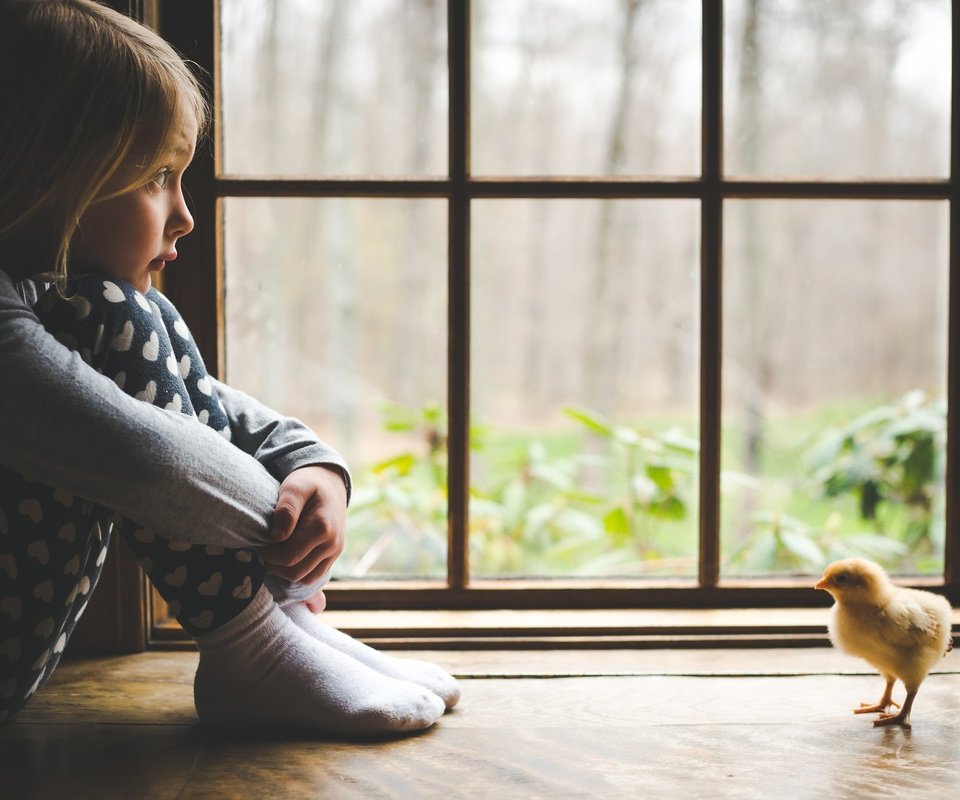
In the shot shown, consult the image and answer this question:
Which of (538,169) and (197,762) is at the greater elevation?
(538,169)

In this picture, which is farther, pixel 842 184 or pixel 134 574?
pixel 842 184

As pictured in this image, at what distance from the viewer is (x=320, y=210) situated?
123 cm

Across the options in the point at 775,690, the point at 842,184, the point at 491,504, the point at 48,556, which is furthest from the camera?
the point at 491,504

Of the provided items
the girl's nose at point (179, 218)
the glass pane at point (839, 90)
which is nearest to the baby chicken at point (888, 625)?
the glass pane at point (839, 90)

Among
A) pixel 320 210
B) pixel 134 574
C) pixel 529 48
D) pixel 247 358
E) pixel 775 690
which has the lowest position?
pixel 775 690

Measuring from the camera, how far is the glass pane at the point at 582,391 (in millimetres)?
1337

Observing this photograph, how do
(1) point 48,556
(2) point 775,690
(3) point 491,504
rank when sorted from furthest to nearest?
1. (3) point 491,504
2. (2) point 775,690
3. (1) point 48,556

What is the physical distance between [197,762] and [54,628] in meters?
0.18

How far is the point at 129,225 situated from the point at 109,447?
0.25m

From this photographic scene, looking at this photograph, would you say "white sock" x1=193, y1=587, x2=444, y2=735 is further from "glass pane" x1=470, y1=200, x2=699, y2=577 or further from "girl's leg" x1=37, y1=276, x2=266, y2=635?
"glass pane" x1=470, y1=200, x2=699, y2=577

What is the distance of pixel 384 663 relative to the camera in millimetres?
942

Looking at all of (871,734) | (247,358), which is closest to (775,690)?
(871,734)

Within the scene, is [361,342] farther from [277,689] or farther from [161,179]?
[277,689]

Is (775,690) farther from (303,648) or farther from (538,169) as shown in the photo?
(538,169)
